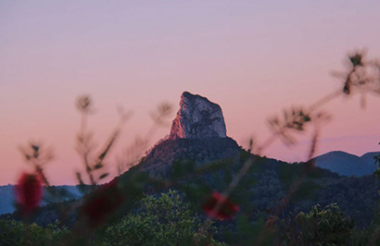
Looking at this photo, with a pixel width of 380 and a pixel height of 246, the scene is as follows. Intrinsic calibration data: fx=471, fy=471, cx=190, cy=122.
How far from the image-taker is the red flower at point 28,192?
7.94 ft

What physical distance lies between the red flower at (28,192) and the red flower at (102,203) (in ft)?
0.88

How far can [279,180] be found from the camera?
251cm

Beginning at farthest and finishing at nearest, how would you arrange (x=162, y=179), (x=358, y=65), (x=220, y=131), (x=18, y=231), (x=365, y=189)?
(x=220, y=131)
(x=365, y=189)
(x=18, y=231)
(x=162, y=179)
(x=358, y=65)

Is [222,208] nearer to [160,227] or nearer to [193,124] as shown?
[160,227]

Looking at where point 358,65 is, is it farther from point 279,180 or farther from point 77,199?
point 77,199

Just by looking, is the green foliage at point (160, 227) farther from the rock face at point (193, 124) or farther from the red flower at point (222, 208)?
the rock face at point (193, 124)

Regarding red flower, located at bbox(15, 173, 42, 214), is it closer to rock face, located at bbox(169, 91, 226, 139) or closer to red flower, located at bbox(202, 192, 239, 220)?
red flower, located at bbox(202, 192, 239, 220)

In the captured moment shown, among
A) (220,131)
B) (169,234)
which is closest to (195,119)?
(220,131)

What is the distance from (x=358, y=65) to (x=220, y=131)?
142332 mm

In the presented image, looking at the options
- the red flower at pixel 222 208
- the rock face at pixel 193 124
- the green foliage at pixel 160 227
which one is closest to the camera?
the red flower at pixel 222 208

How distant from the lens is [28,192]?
248cm

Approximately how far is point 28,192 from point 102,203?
1.32 feet

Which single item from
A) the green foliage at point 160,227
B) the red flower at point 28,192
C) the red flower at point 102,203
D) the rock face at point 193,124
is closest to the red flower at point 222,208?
the red flower at point 102,203

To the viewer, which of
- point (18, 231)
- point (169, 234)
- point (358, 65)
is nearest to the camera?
point (358, 65)
